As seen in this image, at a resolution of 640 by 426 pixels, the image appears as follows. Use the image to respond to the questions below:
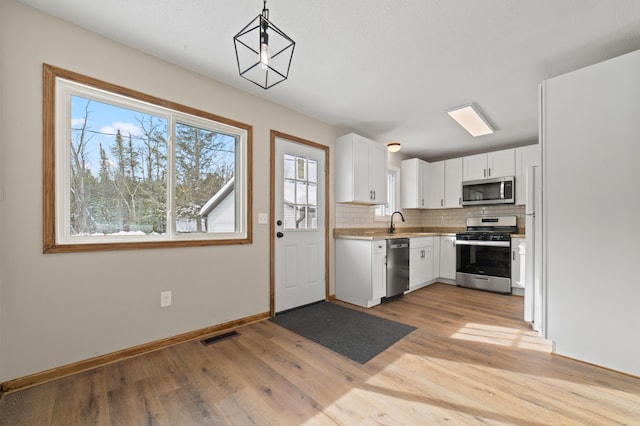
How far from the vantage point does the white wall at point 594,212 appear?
6.02 ft

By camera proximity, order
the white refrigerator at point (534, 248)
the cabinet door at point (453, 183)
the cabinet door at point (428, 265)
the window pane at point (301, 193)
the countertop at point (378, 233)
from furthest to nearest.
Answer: the cabinet door at point (453, 183) < the cabinet door at point (428, 265) < the countertop at point (378, 233) < the window pane at point (301, 193) < the white refrigerator at point (534, 248)

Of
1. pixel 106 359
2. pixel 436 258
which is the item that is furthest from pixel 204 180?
pixel 436 258

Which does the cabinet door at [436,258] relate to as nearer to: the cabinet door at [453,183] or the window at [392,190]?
the cabinet door at [453,183]

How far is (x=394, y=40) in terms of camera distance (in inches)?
78.2

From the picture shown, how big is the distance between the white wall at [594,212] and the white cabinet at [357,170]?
1.98 m

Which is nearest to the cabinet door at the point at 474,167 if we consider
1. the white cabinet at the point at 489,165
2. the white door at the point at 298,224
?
the white cabinet at the point at 489,165

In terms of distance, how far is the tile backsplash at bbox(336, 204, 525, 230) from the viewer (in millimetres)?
3990

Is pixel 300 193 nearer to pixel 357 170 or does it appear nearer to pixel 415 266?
pixel 357 170

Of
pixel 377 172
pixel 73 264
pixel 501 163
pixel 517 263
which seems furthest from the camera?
pixel 501 163

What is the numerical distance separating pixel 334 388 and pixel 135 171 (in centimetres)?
222

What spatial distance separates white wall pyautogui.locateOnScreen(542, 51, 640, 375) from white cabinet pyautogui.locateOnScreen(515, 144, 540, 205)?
2344 mm

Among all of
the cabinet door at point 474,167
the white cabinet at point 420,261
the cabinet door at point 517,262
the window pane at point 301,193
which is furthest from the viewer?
the cabinet door at point 474,167

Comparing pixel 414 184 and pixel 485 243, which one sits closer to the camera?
pixel 485 243

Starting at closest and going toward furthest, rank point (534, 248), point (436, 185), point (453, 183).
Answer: point (534, 248) < point (453, 183) < point (436, 185)
